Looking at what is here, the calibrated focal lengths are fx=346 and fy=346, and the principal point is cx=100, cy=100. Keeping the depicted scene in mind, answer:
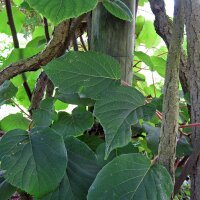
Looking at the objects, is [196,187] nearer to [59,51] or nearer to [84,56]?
[84,56]

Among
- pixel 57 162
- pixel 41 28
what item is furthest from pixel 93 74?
pixel 41 28

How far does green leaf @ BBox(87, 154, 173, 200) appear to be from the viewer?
368 mm

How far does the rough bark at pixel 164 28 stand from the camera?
57cm

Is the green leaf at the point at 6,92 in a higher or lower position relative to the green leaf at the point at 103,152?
higher

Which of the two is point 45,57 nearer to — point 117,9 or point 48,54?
point 48,54

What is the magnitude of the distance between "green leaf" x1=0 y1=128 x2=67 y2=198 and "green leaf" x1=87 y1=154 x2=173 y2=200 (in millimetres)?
46

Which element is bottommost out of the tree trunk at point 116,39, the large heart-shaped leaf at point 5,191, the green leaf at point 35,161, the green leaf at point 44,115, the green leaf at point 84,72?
the large heart-shaped leaf at point 5,191

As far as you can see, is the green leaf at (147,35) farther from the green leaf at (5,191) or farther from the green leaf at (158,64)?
the green leaf at (5,191)

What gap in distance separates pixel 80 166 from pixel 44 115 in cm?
10

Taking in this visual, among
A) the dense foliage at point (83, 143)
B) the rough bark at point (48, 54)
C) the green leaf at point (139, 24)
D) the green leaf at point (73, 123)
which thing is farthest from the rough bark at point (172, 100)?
the green leaf at point (139, 24)

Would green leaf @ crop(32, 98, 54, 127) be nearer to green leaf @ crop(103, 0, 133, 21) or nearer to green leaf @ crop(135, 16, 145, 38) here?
green leaf @ crop(103, 0, 133, 21)

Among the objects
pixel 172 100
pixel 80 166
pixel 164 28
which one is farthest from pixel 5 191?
pixel 164 28

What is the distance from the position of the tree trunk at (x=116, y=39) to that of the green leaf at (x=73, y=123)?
0.32 feet

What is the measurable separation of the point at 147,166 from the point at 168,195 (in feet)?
0.14
